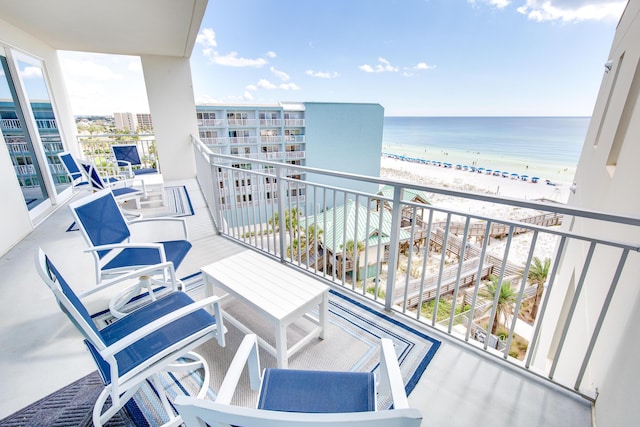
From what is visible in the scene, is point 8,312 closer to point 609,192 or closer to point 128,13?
point 128,13

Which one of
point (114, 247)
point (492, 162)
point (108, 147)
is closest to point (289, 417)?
point (114, 247)

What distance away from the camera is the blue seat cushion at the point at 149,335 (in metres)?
1.20

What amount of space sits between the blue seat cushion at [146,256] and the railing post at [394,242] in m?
1.61

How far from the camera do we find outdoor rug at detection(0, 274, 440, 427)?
149cm

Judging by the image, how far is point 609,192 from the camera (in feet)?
7.53

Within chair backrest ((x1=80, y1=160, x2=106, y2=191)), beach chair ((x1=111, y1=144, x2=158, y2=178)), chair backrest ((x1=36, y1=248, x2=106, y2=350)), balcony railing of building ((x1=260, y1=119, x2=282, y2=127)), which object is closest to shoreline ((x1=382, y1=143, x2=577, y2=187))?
balcony railing of building ((x1=260, y1=119, x2=282, y2=127))

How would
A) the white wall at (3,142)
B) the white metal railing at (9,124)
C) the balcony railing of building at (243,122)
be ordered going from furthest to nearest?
the balcony railing of building at (243,122)
the white metal railing at (9,124)
the white wall at (3,142)

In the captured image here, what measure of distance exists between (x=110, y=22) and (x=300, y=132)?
19094 millimetres

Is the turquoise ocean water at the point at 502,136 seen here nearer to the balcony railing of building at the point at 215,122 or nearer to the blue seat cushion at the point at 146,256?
the balcony railing of building at the point at 215,122

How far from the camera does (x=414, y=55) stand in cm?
3472

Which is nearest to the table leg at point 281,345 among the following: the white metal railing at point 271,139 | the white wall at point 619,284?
the white wall at point 619,284

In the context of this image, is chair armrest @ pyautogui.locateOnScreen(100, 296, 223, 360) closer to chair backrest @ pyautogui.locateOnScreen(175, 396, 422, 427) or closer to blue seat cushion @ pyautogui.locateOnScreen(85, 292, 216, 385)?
blue seat cushion @ pyautogui.locateOnScreen(85, 292, 216, 385)

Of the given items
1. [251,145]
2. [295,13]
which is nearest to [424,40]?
[295,13]

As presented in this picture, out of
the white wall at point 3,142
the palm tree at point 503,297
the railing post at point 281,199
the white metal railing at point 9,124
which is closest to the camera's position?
the railing post at point 281,199
